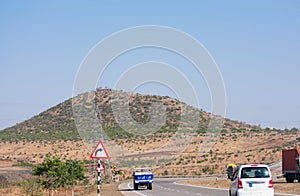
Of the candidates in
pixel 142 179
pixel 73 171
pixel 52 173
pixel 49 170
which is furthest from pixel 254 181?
pixel 73 171

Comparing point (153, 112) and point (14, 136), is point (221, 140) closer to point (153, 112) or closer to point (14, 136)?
point (153, 112)

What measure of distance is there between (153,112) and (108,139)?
2918cm

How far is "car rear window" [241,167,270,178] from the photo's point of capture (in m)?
27.0

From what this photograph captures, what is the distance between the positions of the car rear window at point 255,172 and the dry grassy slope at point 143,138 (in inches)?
2678

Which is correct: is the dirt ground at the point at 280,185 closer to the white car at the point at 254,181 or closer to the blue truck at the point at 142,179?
the blue truck at the point at 142,179

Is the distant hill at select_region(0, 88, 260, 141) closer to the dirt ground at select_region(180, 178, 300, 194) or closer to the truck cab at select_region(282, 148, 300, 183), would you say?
the dirt ground at select_region(180, 178, 300, 194)

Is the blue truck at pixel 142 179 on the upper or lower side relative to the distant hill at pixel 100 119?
lower

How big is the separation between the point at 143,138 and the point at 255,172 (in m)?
105

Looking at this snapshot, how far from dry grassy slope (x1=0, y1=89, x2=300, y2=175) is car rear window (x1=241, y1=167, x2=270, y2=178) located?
6802 cm

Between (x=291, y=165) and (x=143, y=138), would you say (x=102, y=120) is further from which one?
(x=291, y=165)

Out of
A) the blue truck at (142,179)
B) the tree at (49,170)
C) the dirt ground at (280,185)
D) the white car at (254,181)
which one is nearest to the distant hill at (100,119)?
the dirt ground at (280,185)

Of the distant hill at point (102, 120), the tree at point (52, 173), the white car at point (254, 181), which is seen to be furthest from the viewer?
the distant hill at point (102, 120)

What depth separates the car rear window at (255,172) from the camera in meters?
27.0

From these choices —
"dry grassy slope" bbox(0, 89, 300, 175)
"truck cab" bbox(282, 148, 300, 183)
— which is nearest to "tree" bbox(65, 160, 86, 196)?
"truck cab" bbox(282, 148, 300, 183)
